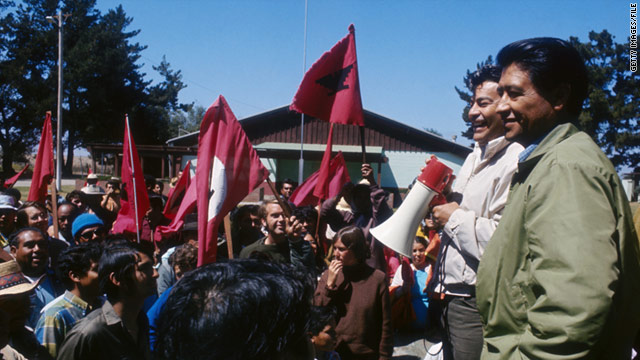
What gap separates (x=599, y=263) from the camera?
1217mm

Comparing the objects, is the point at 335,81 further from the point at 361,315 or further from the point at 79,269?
the point at 79,269

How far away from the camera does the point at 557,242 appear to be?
128 centimetres

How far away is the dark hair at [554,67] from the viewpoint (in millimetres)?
1608

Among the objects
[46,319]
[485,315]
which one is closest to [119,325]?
[46,319]

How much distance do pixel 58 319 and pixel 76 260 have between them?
49 centimetres

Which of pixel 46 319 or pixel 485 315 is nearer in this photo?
pixel 485 315

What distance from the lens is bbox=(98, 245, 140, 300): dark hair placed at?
114 inches

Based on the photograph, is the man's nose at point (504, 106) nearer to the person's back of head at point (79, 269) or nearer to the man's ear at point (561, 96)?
the man's ear at point (561, 96)

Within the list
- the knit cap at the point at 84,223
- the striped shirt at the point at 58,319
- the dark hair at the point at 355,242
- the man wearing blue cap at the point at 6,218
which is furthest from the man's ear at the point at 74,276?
the man wearing blue cap at the point at 6,218

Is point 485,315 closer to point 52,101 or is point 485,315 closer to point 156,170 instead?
point 156,170

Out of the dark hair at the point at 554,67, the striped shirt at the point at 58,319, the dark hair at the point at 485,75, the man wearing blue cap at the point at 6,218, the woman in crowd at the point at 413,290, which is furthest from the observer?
the woman in crowd at the point at 413,290

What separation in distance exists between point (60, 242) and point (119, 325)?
2.48m

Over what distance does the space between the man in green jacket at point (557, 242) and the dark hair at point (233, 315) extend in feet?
2.12

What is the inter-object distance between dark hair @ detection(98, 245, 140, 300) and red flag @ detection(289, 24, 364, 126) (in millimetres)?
2361
